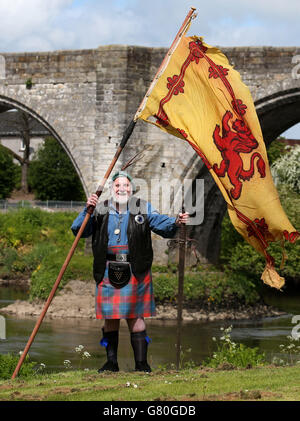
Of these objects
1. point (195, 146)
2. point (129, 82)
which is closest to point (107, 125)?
point (129, 82)

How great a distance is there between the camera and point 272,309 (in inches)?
772

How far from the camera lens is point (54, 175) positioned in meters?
44.9

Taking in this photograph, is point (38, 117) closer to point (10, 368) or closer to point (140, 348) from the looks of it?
point (10, 368)

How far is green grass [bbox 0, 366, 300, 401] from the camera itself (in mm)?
5949

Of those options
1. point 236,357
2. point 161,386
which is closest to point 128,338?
point 236,357

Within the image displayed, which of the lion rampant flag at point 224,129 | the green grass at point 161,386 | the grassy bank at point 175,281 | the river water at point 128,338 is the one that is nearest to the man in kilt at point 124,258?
the green grass at point 161,386

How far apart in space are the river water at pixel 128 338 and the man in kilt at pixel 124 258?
11.2ft

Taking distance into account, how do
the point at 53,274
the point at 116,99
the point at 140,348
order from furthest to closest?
1. the point at 116,99
2. the point at 53,274
3. the point at 140,348

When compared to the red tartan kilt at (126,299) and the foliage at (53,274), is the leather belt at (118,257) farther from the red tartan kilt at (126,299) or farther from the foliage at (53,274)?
the foliage at (53,274)

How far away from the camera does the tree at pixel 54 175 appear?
4484 cm

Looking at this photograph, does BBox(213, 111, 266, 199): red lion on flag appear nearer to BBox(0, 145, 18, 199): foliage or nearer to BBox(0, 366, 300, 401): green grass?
BBox(0, 366, 300, 401): green grass

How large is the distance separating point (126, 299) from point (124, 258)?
35 cm

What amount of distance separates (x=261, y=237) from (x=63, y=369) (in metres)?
4.17

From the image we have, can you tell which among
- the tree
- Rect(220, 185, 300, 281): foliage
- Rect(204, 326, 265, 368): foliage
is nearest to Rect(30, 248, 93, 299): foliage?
Rect(220, 185, 300, 281): foliage
